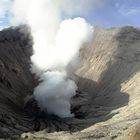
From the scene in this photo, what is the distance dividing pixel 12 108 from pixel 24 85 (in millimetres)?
22672

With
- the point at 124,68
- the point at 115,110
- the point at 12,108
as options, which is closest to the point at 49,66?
the point at 124,68

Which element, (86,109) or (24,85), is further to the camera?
(24,85)

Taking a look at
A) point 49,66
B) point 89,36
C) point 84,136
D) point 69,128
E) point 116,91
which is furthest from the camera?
point 89,36

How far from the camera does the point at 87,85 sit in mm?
126875

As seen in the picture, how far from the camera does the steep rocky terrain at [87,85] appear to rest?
296 ft

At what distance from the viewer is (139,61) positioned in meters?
123

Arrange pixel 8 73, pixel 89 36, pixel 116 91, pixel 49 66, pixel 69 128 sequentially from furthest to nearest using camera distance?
pixel 89 36 → pixel 49 66 → pixel 8 73 → pixel 116 91 → pixel 69 128

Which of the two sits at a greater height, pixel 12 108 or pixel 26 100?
pixel 26 100

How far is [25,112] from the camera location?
108 m

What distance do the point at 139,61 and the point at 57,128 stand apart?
38.1 m

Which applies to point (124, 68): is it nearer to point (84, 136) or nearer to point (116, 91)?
point (116, 91)

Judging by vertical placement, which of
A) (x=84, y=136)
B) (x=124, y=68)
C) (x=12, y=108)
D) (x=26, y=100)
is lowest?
(x=84, y=136)

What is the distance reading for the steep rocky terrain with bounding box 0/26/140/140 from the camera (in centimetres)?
9019

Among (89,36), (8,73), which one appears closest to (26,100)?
(8,73)
